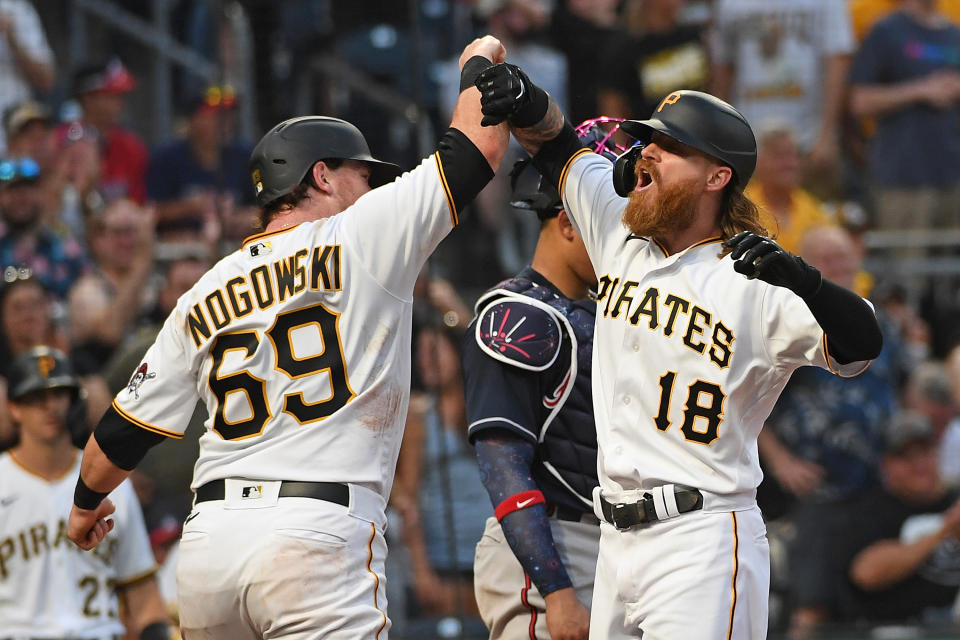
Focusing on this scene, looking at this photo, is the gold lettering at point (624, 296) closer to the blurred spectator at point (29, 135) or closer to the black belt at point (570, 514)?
the black belt at point (570, 514)

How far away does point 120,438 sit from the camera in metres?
3.58

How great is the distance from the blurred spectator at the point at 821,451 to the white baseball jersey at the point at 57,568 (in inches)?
132

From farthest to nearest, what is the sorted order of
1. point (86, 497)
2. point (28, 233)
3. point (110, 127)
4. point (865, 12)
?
point (865, 12)
point (110, 127)
point (28, 233)
point (86, 497)

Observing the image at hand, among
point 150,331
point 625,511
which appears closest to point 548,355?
point 625,511

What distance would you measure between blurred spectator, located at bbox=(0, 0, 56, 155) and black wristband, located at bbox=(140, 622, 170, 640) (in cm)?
413

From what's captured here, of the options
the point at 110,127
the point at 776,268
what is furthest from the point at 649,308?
the point at 110,127

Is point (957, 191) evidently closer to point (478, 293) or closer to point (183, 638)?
point (478, 293)

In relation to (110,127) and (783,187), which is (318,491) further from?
(110,127)

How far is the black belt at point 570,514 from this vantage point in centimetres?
375

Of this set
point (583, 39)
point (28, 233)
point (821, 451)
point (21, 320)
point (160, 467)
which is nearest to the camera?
point (160, 467)

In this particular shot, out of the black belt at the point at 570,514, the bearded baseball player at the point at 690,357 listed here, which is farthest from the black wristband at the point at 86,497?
the bearded baseball player at the point at 690,357

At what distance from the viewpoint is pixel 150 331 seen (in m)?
6.79

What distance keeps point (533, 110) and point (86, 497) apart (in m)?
1.65

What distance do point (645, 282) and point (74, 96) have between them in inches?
241
